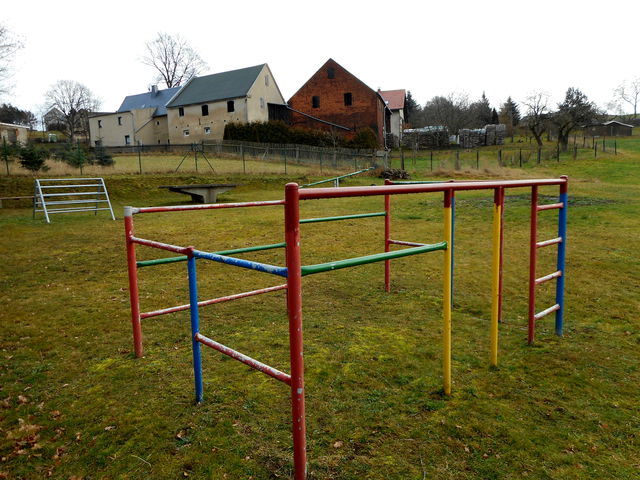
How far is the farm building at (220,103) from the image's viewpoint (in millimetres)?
38188

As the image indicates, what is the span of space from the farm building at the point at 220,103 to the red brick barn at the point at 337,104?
103 inches

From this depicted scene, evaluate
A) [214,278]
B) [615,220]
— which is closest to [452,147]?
[615,220]

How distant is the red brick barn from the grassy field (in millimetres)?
34335

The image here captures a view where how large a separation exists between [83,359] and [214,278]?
2.44m

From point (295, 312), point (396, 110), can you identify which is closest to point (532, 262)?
point (295, 312)

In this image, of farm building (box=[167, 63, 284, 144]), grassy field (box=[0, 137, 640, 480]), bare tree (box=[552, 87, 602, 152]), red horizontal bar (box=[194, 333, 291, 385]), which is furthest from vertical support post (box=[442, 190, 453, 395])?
bare tree (box=[552, 87, 602, 152])

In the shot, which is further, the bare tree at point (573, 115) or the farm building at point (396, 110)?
the farm building at point (396, 110)

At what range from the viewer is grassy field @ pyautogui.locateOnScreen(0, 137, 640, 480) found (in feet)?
7.66

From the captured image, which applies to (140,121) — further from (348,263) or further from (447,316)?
(348,263)

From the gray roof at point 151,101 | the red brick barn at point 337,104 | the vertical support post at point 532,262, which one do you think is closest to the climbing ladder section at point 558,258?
the vertical support post at point 532,262

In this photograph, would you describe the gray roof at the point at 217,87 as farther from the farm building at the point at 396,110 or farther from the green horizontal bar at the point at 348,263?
the green horizontal bar at the point at 348,263

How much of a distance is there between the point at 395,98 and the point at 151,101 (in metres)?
25.7

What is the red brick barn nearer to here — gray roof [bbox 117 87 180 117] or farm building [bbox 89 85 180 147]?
gray roof [bbox 117 87 180 117]

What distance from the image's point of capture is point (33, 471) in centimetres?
230
